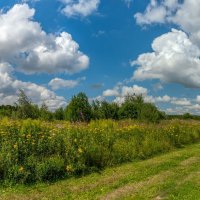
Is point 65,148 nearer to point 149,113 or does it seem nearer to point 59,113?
point 149,113

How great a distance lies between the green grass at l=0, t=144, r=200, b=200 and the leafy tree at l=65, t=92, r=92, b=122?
18243 mm

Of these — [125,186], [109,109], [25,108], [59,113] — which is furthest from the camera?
[109,109]

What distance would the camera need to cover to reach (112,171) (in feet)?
39.3

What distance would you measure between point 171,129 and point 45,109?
11.4 m

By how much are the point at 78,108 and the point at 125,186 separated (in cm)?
2130

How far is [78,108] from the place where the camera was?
31125 mm

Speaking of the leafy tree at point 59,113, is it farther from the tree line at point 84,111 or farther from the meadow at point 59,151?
the meadow at point 59,151

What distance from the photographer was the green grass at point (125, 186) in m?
9.11

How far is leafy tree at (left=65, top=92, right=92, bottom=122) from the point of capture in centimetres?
3077

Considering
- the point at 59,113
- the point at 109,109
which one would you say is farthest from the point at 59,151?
the point at 109,109

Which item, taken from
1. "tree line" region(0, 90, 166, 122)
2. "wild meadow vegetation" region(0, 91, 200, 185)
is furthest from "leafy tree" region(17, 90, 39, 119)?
"wild meadow vegetation" region(0, 91, 200, 185)

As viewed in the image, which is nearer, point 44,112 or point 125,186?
point 125,186

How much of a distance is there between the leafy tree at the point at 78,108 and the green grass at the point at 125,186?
59.9ft

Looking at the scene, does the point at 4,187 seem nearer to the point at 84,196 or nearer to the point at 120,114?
the point at 84,196
